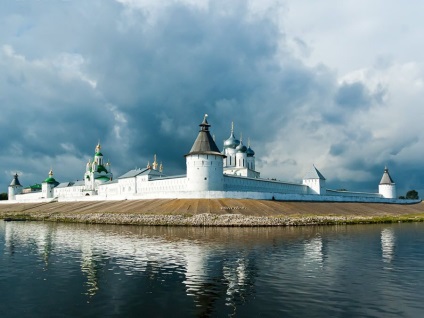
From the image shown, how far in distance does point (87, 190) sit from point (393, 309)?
82.4m

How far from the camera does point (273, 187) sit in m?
67.1

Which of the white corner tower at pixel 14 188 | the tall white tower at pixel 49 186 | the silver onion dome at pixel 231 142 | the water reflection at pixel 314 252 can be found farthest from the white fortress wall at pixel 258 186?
the white corner tower at pixel 14 188

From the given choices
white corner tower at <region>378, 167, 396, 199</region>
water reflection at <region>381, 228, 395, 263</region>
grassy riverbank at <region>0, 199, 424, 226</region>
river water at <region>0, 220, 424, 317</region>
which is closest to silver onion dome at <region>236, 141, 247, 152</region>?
grassy riverbank at <region>0, 199, 424, 226</region>

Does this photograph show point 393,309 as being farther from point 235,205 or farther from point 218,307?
point 235,205

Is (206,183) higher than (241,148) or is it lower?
lower

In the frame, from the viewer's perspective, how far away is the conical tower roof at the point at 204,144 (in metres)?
53.8

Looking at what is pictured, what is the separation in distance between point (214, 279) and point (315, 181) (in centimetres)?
6105

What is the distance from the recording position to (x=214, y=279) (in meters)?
14.8

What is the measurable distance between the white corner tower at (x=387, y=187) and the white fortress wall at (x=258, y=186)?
20.7 m

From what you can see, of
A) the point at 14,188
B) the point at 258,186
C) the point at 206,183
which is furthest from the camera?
the point at 14,188

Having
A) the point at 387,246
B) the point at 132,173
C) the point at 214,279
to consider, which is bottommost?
the point at 214,279

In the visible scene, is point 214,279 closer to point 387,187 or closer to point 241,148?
point 241,148

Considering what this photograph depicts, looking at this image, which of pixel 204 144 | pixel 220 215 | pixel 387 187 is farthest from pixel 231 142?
pixel 220 215

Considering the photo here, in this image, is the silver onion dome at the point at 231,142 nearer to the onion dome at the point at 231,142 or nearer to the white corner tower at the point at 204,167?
the onion dome at the point at 231,142
